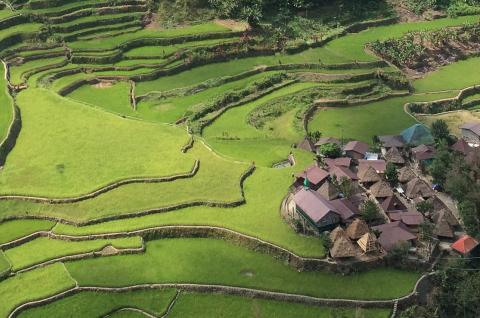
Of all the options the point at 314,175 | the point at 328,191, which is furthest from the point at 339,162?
the point at 328,191

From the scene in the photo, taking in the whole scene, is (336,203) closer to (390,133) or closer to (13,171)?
(390,133)

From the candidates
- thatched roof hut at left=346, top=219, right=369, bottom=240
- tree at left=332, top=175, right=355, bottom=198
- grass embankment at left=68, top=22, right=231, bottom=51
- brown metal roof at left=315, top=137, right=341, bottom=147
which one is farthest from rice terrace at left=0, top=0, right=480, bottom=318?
tree at left=332, top=175, right=355, bottom=198

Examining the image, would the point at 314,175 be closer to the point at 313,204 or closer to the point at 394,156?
the point at 313,204

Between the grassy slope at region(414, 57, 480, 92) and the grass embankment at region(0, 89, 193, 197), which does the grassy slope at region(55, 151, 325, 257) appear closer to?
the grass embankment at region(0, 89, 193, 197)

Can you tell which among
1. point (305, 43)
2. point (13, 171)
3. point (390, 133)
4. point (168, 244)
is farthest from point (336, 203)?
point (305, 43)

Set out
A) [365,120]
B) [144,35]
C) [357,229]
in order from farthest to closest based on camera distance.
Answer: [144,35] → [365,120] → [357,229]
